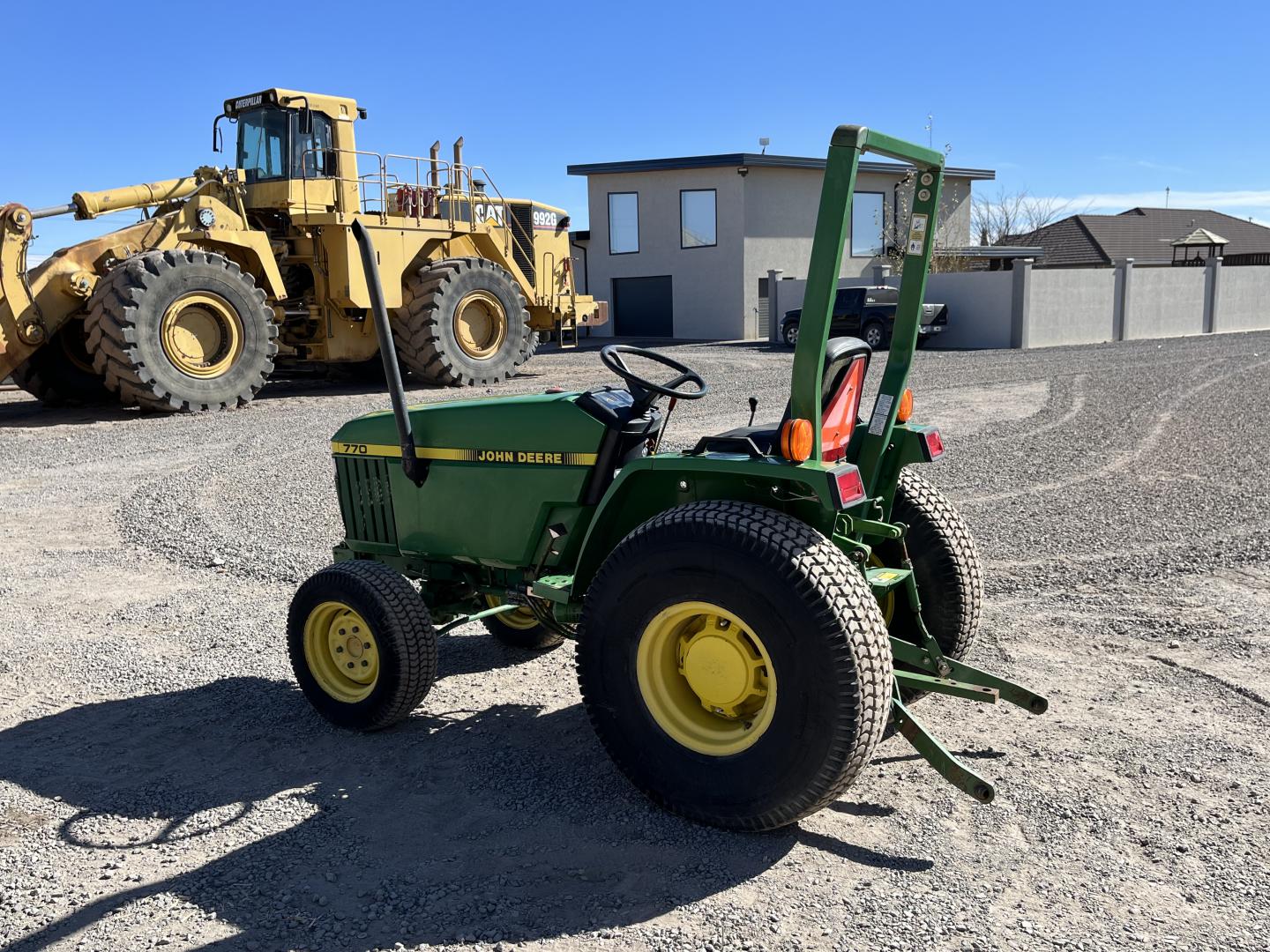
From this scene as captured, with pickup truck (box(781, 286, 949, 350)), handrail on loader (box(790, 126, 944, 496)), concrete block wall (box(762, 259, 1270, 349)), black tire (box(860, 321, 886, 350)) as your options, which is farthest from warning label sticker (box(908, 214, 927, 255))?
concrete block wall (box(762, 259, 1270, 349))

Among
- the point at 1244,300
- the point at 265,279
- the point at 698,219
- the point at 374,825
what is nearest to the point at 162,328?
the point at 265,279

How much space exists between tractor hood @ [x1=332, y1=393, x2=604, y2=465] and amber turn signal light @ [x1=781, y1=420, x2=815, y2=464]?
88 cm

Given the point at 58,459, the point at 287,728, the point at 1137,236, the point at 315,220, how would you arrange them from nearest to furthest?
1. the point at 287,728
2. the point at 58,459
3. the point at 315,220
4. the point at 1137,236

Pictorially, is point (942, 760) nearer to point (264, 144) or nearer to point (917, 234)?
point (917, 234)

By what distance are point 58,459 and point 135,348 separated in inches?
100

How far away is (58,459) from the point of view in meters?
11.1

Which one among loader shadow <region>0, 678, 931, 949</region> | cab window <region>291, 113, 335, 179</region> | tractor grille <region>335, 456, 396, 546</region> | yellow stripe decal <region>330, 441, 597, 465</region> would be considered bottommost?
loader shadow <region>0, 678, 931, 949</region>

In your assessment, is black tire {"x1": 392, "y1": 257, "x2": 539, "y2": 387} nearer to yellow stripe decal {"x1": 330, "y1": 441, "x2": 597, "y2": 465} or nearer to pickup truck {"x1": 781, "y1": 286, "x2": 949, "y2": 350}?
pickup truck {"x1": 781, "y1": 286, "x2": 949, "y2": 350}

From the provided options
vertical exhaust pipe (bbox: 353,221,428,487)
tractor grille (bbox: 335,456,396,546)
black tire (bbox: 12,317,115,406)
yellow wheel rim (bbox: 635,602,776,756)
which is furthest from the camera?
black tire (bbox: 12,317,115,406)

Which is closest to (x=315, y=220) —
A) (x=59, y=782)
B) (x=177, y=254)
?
(x=177, y=254)

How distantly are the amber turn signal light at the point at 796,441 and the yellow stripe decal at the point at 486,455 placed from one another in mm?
917

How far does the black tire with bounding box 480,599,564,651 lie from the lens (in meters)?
5.29

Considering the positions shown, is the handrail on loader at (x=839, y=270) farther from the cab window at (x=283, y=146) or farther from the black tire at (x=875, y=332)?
the black tire at (x=875, y=332)

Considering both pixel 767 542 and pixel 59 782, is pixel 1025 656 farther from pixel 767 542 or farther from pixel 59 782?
pixel 59 782
